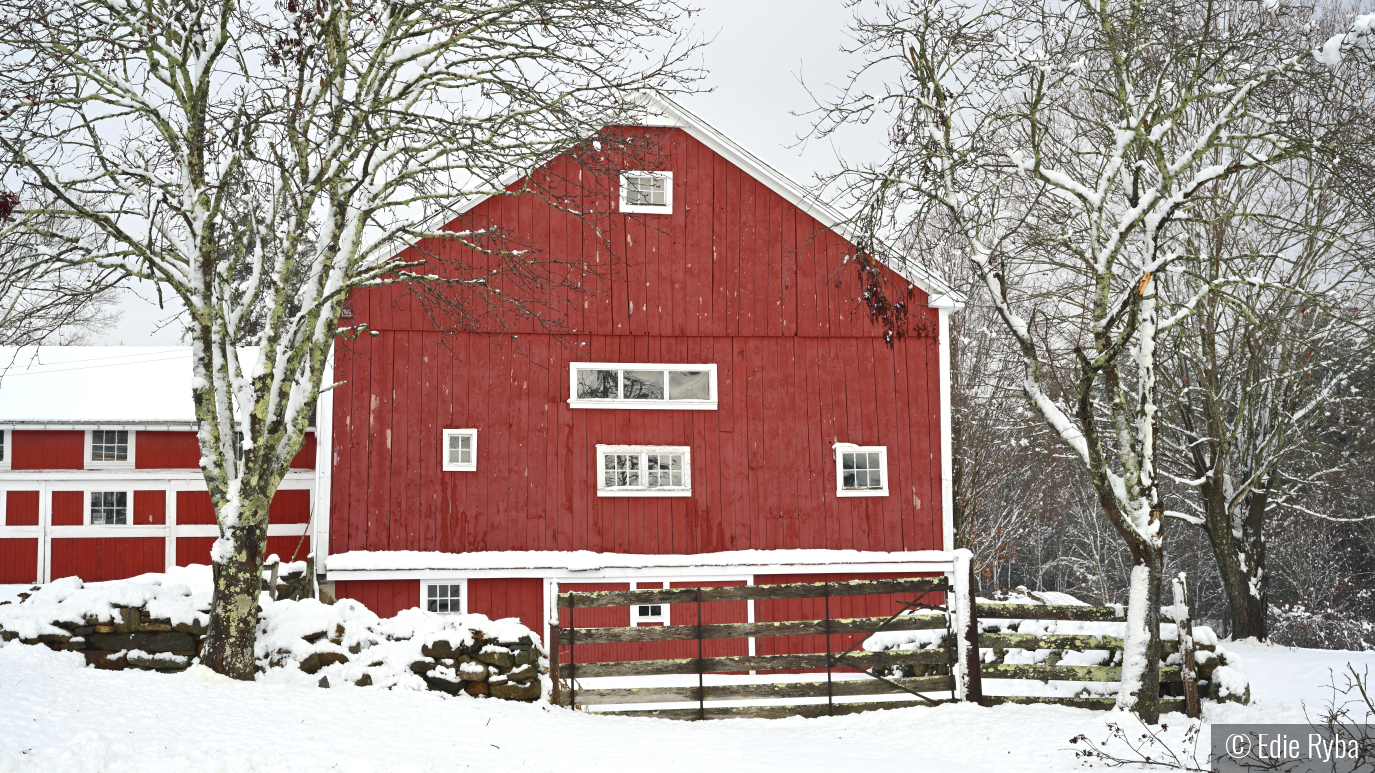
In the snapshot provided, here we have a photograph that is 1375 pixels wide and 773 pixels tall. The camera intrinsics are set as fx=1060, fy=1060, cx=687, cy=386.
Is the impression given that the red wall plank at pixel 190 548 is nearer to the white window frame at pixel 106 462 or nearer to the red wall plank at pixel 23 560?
the white window frame at pixel 106 462

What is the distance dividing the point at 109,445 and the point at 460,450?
352 inches

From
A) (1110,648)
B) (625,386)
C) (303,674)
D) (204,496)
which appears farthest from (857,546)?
(204,496)

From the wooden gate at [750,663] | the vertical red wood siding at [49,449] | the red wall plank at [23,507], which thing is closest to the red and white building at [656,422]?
the wooden gate at [750,663]

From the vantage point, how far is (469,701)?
9.50m

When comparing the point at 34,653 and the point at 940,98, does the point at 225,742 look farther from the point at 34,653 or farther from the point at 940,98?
the point at 940,98

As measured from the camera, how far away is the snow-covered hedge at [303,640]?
963 cm

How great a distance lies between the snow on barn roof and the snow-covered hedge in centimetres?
1069

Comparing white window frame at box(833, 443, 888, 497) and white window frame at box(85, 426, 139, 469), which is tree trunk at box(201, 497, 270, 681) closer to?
white window frame at box(833, 443, 888, 497)

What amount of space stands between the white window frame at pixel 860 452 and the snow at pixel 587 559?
A: 2.89 ft

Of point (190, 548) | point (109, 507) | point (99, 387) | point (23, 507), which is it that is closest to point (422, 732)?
point (190, 548)

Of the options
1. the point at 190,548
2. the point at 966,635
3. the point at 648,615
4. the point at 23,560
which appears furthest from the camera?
the point at 190,548

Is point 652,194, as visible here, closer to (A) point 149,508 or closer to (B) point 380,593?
(B) point 380,593

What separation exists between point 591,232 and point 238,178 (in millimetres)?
6062

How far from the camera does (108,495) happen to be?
65.6 feet
